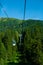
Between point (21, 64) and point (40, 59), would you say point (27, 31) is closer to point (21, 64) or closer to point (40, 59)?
point (21, 64)

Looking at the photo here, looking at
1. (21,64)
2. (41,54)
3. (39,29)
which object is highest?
(39,29)

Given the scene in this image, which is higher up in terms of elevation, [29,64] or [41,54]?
[41,54]

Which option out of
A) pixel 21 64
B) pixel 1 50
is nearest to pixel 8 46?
pixel 21 64

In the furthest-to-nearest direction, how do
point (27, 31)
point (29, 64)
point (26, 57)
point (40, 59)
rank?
point (27, 31) < point (26, 57) < point (29, 64) < point (40, 59)

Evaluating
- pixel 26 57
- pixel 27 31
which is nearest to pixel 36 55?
pixel 26 57

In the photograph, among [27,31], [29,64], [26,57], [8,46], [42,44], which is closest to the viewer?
[42,44]

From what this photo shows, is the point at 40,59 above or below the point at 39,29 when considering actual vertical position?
below

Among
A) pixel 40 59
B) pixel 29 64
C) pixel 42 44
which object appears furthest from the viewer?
pixel 29 64

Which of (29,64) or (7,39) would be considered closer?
(29,64)

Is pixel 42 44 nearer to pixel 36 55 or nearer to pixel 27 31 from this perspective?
pixel 36 55
